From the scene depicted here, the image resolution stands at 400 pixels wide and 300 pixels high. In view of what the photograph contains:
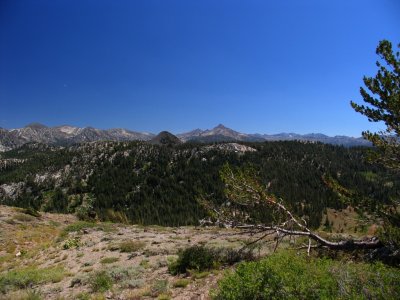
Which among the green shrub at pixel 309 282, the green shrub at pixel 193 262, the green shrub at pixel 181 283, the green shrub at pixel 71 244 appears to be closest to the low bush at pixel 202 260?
the green shrub at pixel 193 262

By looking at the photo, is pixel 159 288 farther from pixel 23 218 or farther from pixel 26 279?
Result: pixel 23 218

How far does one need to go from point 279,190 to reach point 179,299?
592 feet

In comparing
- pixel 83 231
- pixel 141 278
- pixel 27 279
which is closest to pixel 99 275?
pixel 141 278

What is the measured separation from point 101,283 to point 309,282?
11.0m

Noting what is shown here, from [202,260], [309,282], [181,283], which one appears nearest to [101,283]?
[181,283]

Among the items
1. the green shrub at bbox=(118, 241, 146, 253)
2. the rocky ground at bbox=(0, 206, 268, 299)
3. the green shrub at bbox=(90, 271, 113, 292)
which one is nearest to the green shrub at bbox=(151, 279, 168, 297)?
the rocky ground at bbox=(0, 206, 268, 299)

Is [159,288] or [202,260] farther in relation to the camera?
[202,260]

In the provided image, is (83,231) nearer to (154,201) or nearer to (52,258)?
(52,258)

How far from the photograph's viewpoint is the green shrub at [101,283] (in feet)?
46.7

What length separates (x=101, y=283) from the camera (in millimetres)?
14680

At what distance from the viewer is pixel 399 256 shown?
11.2m

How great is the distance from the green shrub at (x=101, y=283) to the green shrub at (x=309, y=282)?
8.03 meters

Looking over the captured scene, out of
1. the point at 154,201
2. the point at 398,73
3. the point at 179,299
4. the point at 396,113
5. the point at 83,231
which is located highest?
the point at 398,73

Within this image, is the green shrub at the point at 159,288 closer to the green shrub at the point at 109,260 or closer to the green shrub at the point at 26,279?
the green shrub at the point at 26,279
